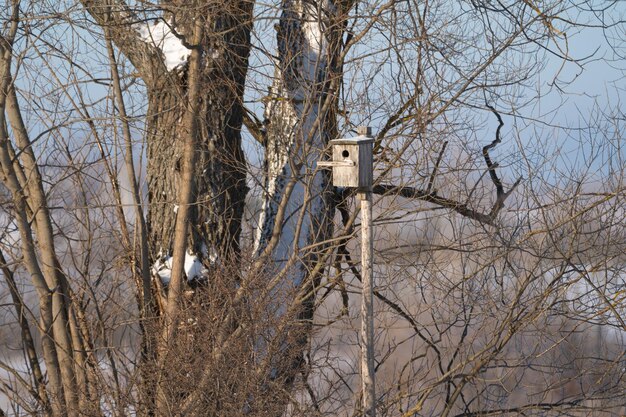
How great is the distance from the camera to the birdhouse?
4.90m

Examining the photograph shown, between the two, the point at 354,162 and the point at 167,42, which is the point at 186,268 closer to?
the point at 167,42

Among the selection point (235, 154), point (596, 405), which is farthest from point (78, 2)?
point (596, 405)

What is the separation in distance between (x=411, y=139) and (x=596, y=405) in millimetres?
3406

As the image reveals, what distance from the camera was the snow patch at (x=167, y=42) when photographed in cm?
615

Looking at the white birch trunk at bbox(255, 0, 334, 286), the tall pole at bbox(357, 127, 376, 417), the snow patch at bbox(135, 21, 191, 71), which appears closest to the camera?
the tall pole at bbox(357, 127, 376, 417)

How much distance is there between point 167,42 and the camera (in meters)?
6.18

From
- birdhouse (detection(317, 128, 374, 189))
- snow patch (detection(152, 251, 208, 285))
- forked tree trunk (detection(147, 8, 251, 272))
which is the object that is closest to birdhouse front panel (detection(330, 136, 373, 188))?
birdhouse (detection(317, 128, 374, 189))

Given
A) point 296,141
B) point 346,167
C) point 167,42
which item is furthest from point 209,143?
point 346,167

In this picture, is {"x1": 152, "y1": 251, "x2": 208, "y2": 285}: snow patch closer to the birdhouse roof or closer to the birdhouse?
the birdhouse

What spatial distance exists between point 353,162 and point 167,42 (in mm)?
2120

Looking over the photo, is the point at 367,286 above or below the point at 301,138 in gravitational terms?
below

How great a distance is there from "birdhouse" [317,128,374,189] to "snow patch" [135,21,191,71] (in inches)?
72.5

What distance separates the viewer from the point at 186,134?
622 cm

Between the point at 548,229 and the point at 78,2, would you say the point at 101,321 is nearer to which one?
the point at 78,2
